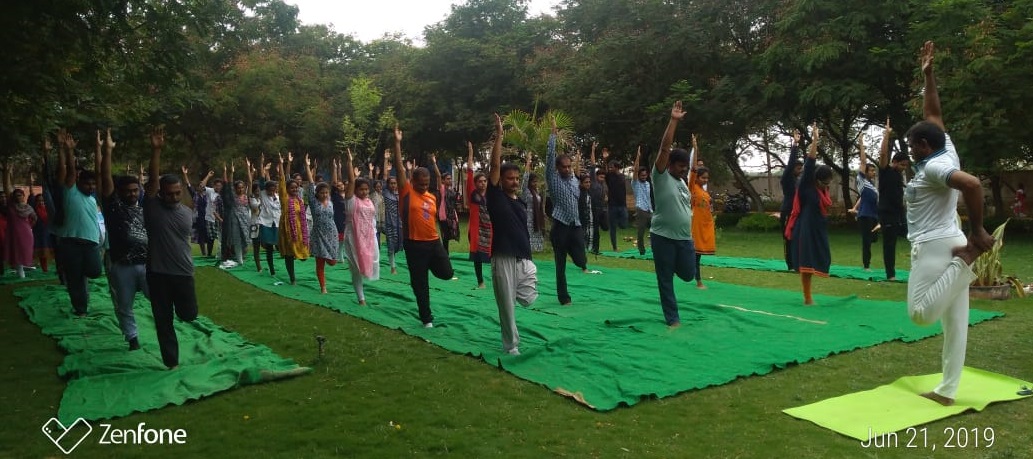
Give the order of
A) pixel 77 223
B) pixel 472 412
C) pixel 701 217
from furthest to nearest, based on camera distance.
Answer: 1. pixel 701 217
2. pixel 77 223
3. pixel 472 412

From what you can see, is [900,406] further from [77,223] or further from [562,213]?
A: [77,223]

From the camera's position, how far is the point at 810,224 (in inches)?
320

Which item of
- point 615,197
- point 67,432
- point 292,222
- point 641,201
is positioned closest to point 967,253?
point 67,432

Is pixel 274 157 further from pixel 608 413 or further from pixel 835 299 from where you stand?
pixel 608 413

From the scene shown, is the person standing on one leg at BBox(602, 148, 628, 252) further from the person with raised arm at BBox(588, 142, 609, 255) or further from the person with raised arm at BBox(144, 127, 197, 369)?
the person with raised arm at BBox(144, 127, 197, 369)

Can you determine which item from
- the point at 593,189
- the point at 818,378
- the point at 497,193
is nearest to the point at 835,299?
the point at 818,378

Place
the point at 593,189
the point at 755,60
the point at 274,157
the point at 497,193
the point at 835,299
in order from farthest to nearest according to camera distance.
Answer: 1. the point at 274,157
2. the point at 755,60
3. the point at 593,189
4. the point at 835,299
5. the point at 497,193

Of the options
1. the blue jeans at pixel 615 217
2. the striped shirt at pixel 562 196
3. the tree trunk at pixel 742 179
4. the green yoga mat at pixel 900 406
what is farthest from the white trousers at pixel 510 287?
the tree trunk at pixel 742 179

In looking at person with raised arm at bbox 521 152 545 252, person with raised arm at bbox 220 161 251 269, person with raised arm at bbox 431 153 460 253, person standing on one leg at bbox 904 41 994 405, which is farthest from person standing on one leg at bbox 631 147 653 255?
person standing on one leg at bbox 904 41 994 405

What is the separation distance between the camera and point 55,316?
861cm

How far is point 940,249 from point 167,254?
17.7 feet

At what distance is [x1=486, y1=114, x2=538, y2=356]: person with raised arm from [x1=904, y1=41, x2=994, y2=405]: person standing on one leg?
2.81 meters

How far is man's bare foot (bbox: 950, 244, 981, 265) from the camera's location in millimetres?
4258

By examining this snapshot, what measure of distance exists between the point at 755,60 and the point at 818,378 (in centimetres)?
1605
